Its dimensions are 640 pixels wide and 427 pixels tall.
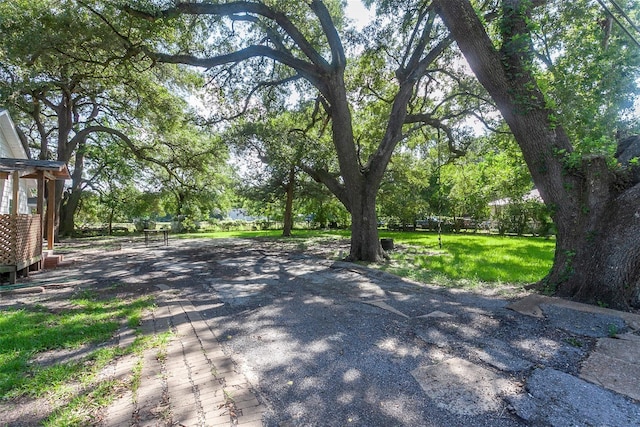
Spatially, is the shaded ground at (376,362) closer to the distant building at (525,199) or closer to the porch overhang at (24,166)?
the porch overhang at (24,166)

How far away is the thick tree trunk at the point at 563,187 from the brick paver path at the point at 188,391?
4561mm

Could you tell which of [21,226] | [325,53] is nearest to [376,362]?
[21,226]

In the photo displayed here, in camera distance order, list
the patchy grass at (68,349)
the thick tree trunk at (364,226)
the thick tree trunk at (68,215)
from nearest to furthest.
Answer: the patchy grass at (68,349) < the thick tree trunk at (364,226) < the thick tree trunk at (68,215)

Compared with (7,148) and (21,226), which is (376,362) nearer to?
(21,226)

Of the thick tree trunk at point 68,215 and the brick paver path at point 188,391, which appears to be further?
the thick tree trunk at point 68,215

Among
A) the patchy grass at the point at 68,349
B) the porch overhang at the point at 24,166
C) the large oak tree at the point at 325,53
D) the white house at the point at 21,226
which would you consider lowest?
the patchy grass at the point at 68,349

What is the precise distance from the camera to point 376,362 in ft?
9.15

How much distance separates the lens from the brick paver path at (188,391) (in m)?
2.02

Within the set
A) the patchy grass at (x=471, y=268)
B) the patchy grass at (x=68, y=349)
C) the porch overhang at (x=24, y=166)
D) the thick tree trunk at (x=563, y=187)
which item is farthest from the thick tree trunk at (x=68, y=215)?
the thick tree trunk at (x=563, y=187)

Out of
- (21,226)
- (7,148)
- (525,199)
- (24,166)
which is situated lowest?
(21,226)

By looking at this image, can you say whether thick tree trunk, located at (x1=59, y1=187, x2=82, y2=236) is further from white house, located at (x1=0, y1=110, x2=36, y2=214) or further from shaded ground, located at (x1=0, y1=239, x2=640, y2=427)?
shaded ground, located at (x1=0, y1=239, x2=640, y2=427)

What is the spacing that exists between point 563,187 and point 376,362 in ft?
13.4

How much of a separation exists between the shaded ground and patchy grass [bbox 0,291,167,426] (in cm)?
16

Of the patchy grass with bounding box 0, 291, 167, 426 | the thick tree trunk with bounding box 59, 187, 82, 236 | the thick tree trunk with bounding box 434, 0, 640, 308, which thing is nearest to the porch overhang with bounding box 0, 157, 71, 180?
the patchy grass with bounding box 0, 291, 167, 426
